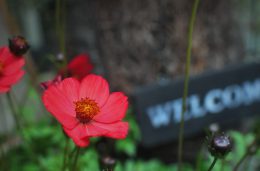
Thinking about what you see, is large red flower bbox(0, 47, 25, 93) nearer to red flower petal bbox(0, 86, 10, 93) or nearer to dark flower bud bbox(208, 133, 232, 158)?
red flower petal bbox(0, 86, 10, 93)

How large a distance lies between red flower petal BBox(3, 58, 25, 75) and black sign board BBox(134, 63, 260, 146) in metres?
0.57

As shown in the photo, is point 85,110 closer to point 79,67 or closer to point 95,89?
point 95,89

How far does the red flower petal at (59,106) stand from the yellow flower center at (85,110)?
0.5 inches

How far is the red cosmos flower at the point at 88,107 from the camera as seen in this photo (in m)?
0.67

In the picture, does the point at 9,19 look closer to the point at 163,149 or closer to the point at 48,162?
the point at 48,162

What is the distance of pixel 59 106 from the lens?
0.69m

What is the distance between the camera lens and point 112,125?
0.71 m

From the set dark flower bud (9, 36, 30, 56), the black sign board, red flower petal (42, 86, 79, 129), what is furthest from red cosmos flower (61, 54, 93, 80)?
the black sign board

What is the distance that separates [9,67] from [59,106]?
21 cm

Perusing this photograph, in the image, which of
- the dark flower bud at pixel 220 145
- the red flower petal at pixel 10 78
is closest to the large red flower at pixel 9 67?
the red flower petal at pixel 10 78

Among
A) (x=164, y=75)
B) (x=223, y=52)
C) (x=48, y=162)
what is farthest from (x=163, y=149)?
(x=48, y=162)

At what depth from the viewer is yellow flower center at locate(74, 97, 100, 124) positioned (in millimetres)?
740

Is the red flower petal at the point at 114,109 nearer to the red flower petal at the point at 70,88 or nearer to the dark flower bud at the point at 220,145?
the red flower petal at the point at 70,88

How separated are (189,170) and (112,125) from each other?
730 millimetres
